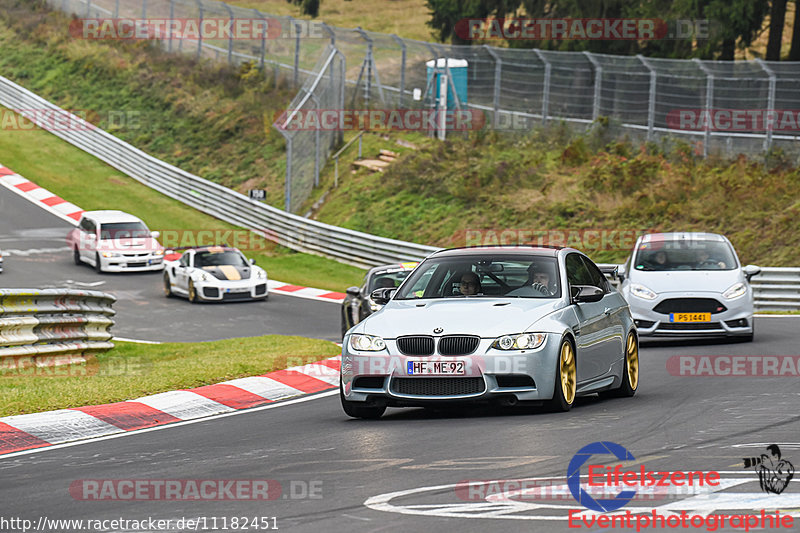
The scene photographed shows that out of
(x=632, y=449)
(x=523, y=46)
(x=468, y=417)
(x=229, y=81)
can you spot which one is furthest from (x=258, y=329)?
(x=229, y=81)

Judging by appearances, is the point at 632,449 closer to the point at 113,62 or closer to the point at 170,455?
the point at 170,455

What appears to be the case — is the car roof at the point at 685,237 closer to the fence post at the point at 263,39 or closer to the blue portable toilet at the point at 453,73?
the blue portable toilet at the point at 453,73

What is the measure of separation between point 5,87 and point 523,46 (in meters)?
21.4

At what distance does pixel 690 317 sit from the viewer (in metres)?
17.2

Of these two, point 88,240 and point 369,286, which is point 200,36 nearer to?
point 88,240

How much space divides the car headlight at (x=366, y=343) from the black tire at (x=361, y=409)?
474 millimetres

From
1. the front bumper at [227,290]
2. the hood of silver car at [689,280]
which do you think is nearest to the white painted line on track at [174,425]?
the hood of silver car at [689,280]

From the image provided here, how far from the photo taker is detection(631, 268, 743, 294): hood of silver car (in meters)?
17.3

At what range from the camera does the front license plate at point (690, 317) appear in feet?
56.3

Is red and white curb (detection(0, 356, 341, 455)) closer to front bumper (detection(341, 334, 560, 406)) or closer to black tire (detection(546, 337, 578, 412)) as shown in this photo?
front bumper (detection(341, 334, 560, 406))

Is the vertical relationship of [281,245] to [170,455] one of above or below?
below

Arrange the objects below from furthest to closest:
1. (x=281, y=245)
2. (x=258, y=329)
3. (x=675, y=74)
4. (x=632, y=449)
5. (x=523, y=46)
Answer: (x=523, y=46)
(x=281, y=245)
(x=675, y=74)
(x=258, y=329)
(x=632, y=449)

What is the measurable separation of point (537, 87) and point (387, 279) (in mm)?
19436

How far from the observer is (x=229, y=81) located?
5116 cm
